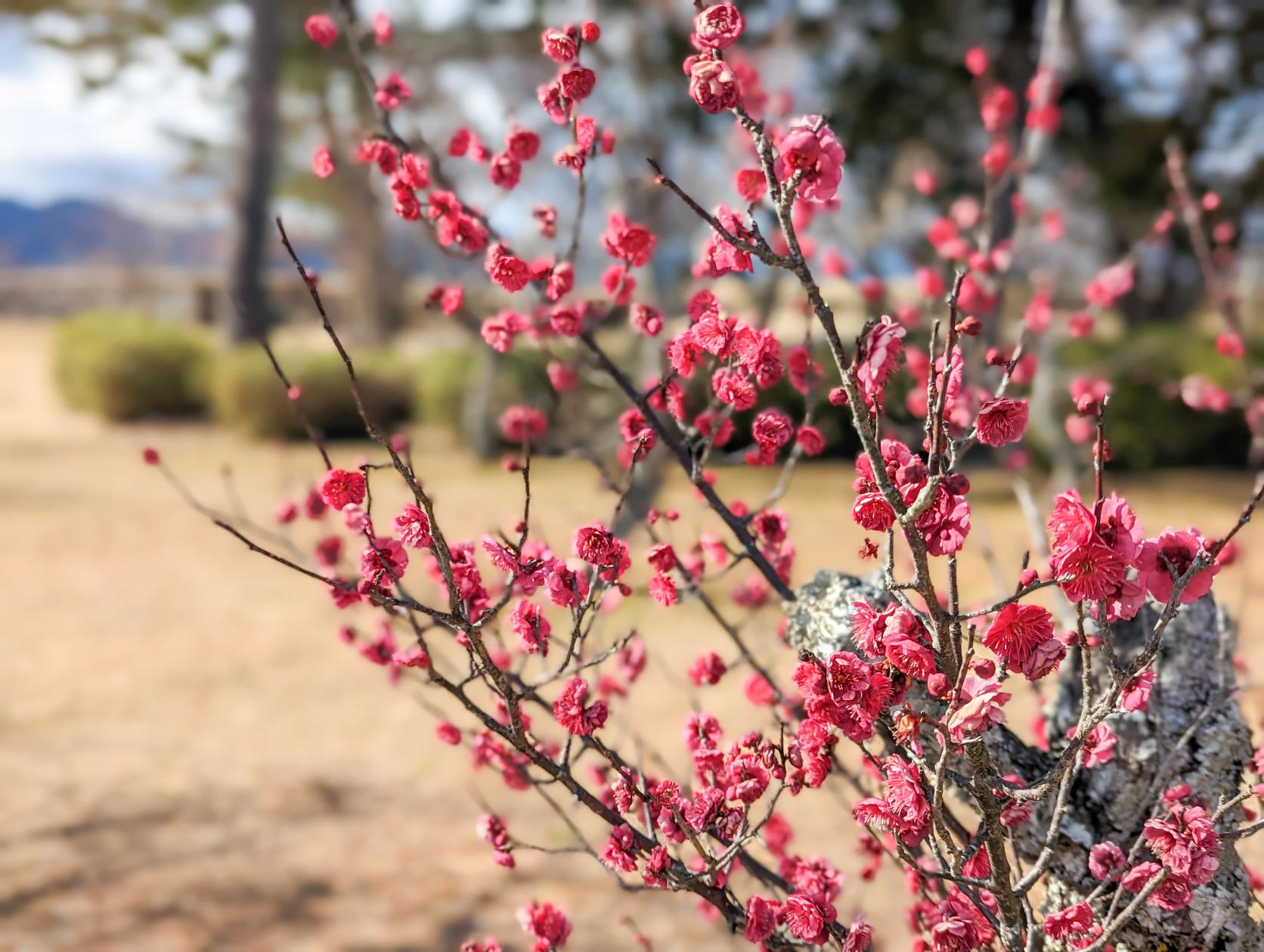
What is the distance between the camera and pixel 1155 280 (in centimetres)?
1716

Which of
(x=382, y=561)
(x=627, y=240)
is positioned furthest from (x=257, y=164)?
(x=382, y=561)

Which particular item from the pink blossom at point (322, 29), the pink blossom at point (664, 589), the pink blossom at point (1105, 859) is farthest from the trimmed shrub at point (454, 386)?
the pink blossom at point (1105, 859)

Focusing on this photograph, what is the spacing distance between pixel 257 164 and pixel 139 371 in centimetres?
351

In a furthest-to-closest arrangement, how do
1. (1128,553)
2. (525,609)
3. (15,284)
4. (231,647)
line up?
(15,284) < (231,647) < (525,609) < (1128,553)

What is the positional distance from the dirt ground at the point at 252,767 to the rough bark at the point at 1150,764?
2.13 feet

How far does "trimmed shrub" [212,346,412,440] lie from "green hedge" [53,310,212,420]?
1.14 meters

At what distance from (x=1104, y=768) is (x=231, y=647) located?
222 inches

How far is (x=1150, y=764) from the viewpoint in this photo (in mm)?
1684

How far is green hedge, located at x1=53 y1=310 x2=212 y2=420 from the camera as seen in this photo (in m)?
15.0

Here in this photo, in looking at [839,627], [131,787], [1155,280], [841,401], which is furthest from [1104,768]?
[1155,280]

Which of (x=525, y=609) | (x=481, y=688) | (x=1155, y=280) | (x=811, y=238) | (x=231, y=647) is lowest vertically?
(x=525, y=609)

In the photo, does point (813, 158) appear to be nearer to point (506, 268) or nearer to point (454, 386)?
point (506, 268)

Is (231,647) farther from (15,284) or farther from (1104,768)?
(15,284)

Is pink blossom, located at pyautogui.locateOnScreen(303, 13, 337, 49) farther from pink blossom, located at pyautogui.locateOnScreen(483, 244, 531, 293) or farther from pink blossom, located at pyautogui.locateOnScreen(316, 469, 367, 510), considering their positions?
pink blossom, located at pyautogui.locateOnScreen(316, 469, 367, 510)
